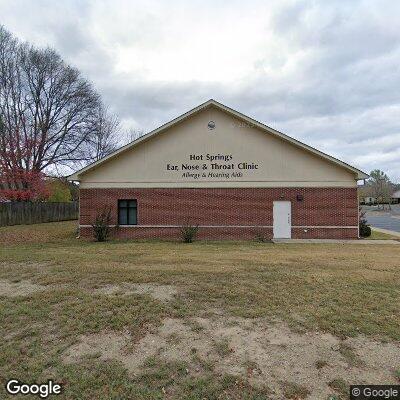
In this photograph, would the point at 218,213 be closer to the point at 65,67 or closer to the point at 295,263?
the point at 295,263

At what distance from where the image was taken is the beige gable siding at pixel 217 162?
1695 cm

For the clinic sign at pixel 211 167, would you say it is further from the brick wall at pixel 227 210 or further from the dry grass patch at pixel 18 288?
the dry grass patch at pixel 18 288

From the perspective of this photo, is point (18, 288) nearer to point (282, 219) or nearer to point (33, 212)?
point (282, 219)

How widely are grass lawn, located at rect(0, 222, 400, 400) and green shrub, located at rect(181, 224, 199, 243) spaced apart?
752 centimetres

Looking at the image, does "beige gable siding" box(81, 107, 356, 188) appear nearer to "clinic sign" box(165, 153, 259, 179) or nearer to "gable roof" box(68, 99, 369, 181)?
"clinic sign" box(165, 153, 259, 179)

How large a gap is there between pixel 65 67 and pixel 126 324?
36393 millimetres

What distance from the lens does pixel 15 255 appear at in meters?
11.0

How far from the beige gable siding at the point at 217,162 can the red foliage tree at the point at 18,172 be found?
482 inches

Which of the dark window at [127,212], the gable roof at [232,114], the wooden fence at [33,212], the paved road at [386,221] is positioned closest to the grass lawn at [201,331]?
the dark window at [127,212]

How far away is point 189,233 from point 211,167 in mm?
3787

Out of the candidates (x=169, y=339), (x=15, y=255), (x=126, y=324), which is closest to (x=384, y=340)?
(x=169, y=339)

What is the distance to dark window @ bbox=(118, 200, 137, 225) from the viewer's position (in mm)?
17469

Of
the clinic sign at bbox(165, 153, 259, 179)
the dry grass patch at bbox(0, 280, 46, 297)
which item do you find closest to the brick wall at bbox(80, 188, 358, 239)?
the clinic sign at bbox(165, 153, 259, 179)

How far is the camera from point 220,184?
17.2 metres
